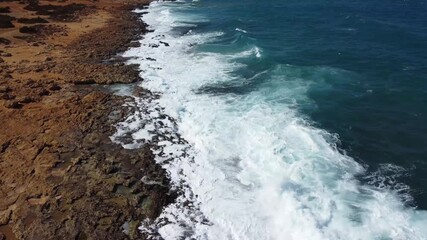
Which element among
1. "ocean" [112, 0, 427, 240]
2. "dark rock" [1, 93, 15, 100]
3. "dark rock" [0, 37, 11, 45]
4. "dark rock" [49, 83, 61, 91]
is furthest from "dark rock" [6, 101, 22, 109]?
"dark rock" [0, 37, 11, 45]

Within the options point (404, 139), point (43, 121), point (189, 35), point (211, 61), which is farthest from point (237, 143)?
point (189, 35)

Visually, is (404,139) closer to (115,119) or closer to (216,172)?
(216,172)

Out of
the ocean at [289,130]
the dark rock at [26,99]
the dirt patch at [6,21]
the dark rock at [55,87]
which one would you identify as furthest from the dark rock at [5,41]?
the dark rock at [26,99]

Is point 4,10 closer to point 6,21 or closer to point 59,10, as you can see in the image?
point 59,10

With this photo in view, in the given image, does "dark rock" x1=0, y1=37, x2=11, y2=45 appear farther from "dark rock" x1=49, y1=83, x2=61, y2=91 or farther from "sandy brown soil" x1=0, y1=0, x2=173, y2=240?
"dark rock" x1=49, y1=83, x2=61, y2=91

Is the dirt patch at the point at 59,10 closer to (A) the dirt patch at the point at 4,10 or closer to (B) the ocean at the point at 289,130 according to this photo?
(A) the dirt patch at the point at 4,10

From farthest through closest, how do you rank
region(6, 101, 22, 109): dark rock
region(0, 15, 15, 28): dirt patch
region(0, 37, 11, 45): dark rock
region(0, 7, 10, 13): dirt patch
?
region(0, 7, 10, 13): dirt patch
region(0, 15, 15, 28): dirt patch
region(0, 37, 11, 45): dark rock
region(6, 101, 22, 109): dark rock
